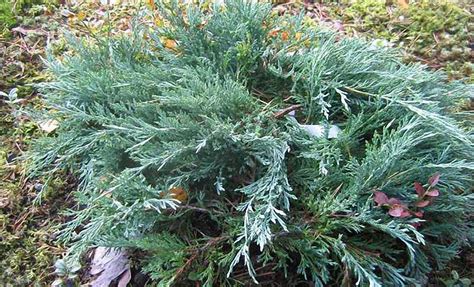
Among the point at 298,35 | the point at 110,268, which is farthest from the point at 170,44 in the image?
the point at 110,268

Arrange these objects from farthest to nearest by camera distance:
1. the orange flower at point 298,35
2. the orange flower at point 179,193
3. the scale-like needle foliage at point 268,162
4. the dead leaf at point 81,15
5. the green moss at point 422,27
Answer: the dead leaf at point 81,15 < the green moss at point 422,27 < the orange flower at point 298,35 < the orange flower at point 179,193 < the scale-like needle foliage at point 268,162

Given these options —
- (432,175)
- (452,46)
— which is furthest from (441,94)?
(452,46)

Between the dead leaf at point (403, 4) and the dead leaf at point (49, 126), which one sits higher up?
the dead leaf at point (403, 4)

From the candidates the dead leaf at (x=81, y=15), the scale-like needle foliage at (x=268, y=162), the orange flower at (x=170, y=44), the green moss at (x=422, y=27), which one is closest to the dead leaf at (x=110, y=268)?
the scale-like needle foliage at (x=268, y=162)

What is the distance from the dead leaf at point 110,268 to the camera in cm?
194

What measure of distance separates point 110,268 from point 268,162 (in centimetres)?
79

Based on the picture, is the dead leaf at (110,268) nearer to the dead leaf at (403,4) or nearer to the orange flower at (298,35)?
the orange flower at (298,35)

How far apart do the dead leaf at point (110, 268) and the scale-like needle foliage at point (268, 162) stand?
169mm

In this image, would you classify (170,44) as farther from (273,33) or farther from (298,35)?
(298,35)

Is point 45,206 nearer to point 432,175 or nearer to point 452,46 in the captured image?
point 432,175

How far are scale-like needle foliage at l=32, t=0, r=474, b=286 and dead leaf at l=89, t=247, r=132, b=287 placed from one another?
0.17m

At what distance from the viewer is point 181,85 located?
6.48 feet

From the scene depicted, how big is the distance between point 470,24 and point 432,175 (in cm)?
140

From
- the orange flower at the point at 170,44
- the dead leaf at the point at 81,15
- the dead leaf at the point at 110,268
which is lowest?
the dead leaf at the point at 110,268
